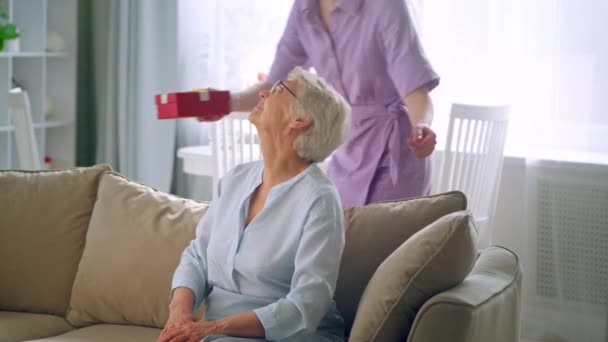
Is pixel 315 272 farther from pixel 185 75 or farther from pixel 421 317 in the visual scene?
pixel 185 75

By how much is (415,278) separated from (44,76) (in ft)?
9.94

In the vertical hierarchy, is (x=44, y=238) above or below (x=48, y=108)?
below

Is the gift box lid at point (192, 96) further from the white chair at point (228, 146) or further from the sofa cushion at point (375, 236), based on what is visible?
the white chair at point (228, 146)

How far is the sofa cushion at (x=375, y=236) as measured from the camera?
211cm

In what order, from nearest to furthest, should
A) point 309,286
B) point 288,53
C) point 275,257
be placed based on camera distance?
point 309,286 < point 275,257 < point 288,53

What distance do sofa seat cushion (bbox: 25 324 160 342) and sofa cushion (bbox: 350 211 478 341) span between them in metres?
0.71

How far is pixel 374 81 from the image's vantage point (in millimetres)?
2496

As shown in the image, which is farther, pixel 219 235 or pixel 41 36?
pixel 41 36

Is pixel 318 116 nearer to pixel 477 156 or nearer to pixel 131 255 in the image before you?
pixel 131 255

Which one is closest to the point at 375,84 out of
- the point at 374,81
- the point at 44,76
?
the point at 374,81

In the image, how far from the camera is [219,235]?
→ 6.91 feet

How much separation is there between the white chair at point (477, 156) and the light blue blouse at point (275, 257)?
3.70ft

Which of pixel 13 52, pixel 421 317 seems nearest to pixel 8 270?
pixel 421 317

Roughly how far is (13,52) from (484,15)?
2.12 metres
